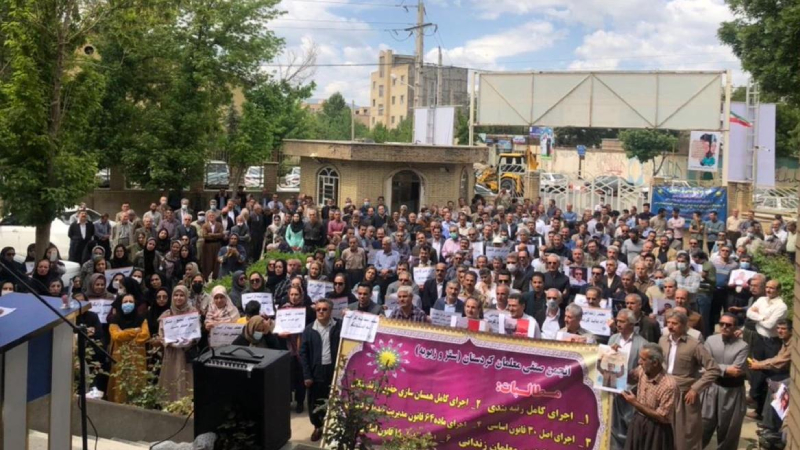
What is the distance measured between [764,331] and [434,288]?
4.50m

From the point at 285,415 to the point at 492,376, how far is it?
7.16ft

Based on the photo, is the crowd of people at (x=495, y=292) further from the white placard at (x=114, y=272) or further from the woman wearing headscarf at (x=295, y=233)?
the white placard at (x=114, y=272)

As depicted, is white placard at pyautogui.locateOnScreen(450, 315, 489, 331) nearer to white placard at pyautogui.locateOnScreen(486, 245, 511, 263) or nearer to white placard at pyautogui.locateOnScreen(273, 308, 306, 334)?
white placard at pyautogui.locateOnScreen(273, 308, 306, 334)

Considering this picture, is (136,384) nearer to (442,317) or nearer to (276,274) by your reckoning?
(442,317)

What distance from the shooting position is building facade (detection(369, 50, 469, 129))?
94.3 metres

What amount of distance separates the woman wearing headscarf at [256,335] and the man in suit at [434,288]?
3.20 m

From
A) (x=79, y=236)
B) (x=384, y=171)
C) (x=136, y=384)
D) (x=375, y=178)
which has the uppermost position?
(x=384, y=171)

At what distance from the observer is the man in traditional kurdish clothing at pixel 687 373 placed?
682cm

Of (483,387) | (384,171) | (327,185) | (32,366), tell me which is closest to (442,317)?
(483,387)

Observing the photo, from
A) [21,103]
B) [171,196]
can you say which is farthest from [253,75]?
[21,103]

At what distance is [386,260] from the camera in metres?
13.1

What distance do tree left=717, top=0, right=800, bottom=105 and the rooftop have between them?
8.92 metres

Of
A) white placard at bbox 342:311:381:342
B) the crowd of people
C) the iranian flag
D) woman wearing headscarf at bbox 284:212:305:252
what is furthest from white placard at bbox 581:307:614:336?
the iranian flag

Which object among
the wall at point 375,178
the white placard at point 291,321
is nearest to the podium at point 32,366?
the white placard at point 291,321
